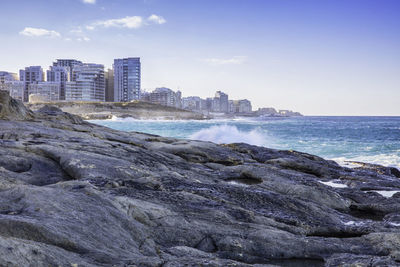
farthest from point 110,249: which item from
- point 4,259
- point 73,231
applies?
point 4,259

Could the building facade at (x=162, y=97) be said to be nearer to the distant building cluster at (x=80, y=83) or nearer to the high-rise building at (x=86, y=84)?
the distant building cluster at (x=80, y=83)

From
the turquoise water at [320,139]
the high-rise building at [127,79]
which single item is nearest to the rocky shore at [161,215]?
the turquoise water at [320,139]

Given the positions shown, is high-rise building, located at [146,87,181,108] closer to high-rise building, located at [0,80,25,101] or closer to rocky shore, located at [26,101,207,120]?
rocky shore, located at [26,101,207,120]

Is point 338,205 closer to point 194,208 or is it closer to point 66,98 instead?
point 194,208

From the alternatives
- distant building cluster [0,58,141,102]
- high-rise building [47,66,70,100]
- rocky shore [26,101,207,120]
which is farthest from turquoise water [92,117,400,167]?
high-rise building [47,66,70,100]

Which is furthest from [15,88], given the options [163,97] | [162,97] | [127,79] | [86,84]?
[163,97]

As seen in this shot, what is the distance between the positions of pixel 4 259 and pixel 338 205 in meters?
7.68

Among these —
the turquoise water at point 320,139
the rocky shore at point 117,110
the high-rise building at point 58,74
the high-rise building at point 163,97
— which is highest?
the high-rise building at point 58,74

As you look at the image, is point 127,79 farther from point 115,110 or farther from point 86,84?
point 115,110

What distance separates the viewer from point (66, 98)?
438ft

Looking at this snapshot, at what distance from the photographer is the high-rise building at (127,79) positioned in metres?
150

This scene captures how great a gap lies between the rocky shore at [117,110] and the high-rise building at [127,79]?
137 feet

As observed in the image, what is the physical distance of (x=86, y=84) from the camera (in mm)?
130375

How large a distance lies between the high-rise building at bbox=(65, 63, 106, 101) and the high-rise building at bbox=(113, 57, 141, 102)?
10616 mm
